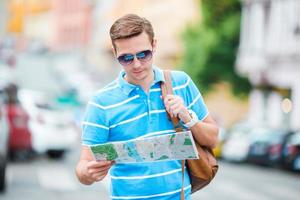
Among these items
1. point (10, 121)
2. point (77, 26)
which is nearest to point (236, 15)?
point (10, 121)

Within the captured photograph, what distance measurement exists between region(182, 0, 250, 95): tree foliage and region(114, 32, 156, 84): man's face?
125 ft

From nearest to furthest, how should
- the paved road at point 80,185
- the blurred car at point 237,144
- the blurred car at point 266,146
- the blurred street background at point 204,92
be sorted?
the paved road at point 80,185, the blurred street background at point 204,92, the blurred car at point 266,146, the blurred car at point 237,144

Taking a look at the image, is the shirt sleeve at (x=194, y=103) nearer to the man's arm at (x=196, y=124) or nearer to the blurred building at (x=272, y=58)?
the man's arm at (x=196, y=124)

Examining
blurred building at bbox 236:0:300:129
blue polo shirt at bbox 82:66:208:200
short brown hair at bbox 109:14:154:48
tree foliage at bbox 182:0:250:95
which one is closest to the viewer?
short brown hair at bbox 109:14:154:48

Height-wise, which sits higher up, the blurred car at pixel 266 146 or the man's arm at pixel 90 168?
the man's arm at pixel 90 168

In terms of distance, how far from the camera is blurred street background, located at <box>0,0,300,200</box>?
17.3 m

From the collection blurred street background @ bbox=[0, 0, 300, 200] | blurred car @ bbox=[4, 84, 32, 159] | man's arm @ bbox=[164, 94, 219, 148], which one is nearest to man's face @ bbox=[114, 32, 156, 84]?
man's arm @ bbox=[164, 94, 219, 148]

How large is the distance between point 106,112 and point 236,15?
131 feet

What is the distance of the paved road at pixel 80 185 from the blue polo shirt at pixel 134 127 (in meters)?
8.88

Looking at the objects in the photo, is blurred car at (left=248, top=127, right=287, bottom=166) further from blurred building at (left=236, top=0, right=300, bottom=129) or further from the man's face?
the man's face

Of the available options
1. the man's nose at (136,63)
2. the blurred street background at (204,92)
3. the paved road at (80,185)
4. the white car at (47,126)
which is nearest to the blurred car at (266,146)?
the blurred street background at (204,92)

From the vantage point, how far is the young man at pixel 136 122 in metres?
3.88

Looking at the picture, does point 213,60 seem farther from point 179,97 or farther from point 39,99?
point 179,97

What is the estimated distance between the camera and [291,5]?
38.2m
